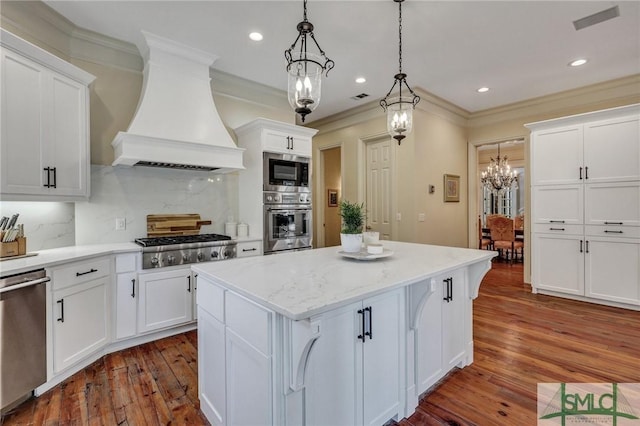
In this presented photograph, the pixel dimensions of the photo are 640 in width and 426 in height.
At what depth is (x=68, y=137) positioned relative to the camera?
97.3 inches

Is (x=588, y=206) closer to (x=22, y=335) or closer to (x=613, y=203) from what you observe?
(x=613, y=203)

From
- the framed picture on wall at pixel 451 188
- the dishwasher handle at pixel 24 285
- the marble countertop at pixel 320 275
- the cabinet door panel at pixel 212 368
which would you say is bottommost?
the cabinet door panel at pixel 212 368

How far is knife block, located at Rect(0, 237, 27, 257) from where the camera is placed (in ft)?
7.00

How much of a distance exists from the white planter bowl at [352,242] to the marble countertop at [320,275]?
8 centimetres

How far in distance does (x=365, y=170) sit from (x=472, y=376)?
3.49m

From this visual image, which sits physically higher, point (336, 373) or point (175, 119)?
point (175, 119)

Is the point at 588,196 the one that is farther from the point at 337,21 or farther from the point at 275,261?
the point at 275,261

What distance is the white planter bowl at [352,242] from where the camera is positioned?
200 cm

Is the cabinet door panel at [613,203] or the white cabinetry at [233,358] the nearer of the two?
the white cabinetry at [233,358]

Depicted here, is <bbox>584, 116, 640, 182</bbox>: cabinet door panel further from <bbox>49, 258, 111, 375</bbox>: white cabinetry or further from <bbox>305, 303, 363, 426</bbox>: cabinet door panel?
<bbox>49, 258, 111, 375</bbox>: white cabinetry

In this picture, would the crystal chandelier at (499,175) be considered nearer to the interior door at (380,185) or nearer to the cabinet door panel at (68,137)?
the interior door at (380,185)

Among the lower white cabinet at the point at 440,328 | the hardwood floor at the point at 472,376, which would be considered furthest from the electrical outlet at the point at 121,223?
the lower white cabinet at the point at 440,328

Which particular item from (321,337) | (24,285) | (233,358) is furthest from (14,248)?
(321,337)

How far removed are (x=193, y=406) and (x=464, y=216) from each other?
5076 millimetres
